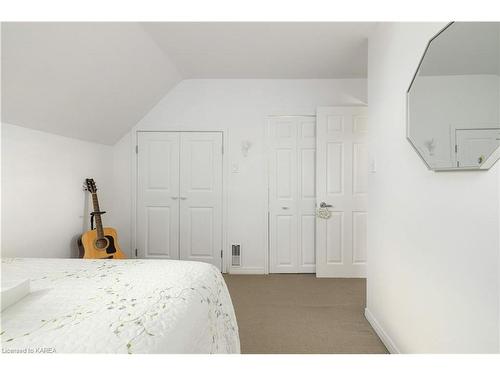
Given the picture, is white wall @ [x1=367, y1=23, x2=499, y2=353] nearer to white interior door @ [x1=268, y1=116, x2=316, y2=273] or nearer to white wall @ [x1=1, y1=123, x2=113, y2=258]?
white interior door @ [x1=268, y1=116, x2=316, y2=273]

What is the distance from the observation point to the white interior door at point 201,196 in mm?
3852

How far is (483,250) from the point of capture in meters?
1.12

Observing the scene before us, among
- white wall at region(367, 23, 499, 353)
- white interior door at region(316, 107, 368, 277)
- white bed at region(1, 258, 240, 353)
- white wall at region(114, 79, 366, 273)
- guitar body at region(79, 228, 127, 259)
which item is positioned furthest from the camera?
white wall at region(114, 79, 366, 273)

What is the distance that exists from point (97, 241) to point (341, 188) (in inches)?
109

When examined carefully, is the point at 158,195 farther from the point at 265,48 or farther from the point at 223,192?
the point at 265,48

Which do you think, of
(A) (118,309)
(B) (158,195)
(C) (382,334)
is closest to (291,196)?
(B) (158,195)

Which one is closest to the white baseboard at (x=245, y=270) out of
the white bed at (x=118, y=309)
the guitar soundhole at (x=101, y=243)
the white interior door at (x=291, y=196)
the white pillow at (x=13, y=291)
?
the white interior door at (x=291, y=196)

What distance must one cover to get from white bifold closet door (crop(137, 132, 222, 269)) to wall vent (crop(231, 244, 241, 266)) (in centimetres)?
16

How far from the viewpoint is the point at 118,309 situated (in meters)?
0.99

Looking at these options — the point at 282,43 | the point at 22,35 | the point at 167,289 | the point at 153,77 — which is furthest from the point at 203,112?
the point at 167,289

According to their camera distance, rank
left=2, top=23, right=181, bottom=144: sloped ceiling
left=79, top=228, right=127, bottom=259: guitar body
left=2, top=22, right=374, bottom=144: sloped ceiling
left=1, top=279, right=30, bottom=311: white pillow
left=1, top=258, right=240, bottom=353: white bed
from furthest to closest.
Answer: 1. left=79, top=228, right=127, bottom=259: guitar body
2. left=2, top=22, right=374, bottom=144: sloped ceiling
3. left=2, top=23, right=181, bottom=144: sloped ceiling
4. left=1, top=279, right=30, bottom=311: white pillow
5. left=1, top=258, right=240, bottom=353: white bed

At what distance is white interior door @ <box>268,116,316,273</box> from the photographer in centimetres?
380

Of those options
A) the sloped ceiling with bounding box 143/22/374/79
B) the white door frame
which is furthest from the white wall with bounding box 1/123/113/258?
the sloped ceiling with bounding box 143/22/374/79

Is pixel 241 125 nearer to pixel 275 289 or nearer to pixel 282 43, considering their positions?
pixel 282 43
